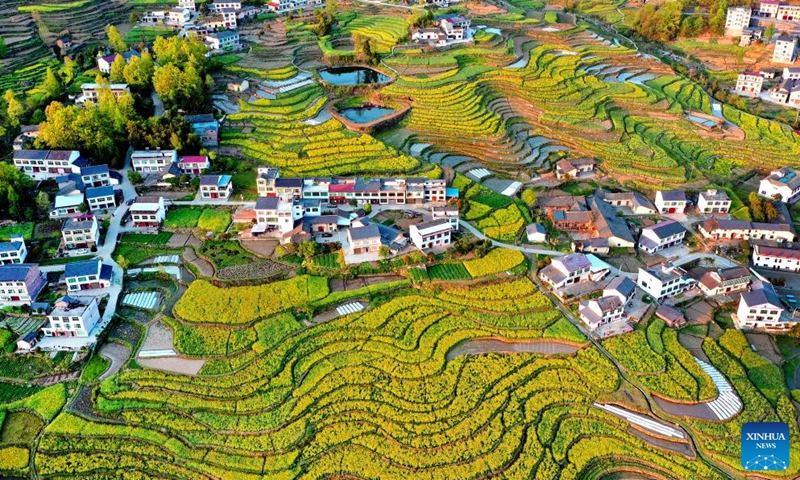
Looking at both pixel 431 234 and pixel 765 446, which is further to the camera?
pixel 431 234

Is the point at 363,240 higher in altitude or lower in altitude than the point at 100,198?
lower

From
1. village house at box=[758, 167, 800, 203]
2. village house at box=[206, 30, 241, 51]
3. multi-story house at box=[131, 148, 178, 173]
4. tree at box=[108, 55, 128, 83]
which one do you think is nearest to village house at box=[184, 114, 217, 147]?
multi-story house at box=[131, 148, 178, 173]

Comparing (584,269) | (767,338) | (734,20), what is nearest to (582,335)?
(584,269)

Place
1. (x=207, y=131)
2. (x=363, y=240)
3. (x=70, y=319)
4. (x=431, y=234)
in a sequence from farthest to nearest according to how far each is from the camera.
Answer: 1. (x=207, y=131)
2. (x=431, y=234)
3. (x=363, y=240)
4. (x=70, y=319)

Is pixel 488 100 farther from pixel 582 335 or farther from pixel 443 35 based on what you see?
pixel 582 335

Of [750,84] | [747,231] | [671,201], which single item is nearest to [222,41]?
[671,201]

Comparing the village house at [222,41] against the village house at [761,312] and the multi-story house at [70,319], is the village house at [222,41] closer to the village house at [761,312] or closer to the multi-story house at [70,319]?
the multi-story house at [70,319]

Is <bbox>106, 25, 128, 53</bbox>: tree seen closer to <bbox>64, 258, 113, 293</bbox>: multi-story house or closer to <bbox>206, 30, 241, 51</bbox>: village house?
<bbox>206, 30, 241, 51</bbox>: village house

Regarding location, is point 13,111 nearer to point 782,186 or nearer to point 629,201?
point 629,201
